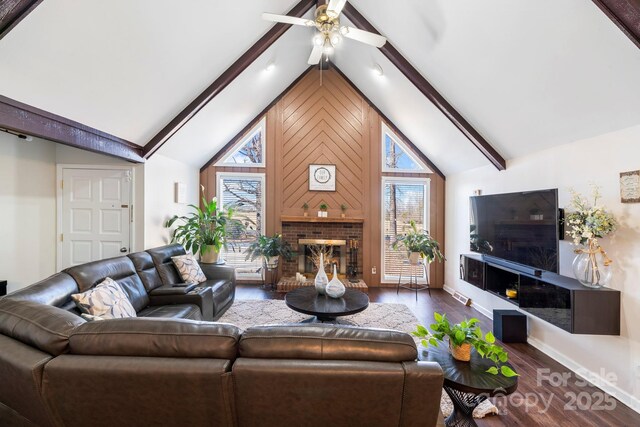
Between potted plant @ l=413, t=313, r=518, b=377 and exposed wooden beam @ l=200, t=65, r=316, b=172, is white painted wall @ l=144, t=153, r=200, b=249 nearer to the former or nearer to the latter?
exposed wooden beam @ l=200, t=65, r=316, b=172

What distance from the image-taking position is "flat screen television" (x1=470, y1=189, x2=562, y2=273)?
103 inches

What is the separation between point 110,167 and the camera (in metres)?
3.60

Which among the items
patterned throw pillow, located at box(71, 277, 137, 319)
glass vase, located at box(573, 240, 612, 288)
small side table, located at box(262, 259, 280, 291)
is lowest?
small side table, located at box(262, 259, 280, 291)

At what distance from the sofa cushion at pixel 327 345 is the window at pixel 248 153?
14.8 feet

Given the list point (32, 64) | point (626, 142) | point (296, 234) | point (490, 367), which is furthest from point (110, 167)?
point (626, 142)

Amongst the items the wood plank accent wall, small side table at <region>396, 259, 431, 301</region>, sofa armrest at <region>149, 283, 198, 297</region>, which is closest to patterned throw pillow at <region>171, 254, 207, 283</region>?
sofa armrest at <region>149, 283, 198, 297</region>

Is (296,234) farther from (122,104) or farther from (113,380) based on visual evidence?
(113,380)

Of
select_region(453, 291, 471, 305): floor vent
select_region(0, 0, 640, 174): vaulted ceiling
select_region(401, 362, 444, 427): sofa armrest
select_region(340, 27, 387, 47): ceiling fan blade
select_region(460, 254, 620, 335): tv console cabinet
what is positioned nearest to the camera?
select_region(401, 362, 444, 427): sofa armrest

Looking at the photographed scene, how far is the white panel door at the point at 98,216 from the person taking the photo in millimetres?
3609

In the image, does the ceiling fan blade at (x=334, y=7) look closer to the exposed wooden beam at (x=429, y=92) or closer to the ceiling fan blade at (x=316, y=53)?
the ceiling fan blade at (x=316, y=53)

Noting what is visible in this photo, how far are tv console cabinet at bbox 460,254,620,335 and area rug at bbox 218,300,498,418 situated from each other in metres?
1.23

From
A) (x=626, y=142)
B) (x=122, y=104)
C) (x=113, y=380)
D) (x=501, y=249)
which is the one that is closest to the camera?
(x=113, y=380)

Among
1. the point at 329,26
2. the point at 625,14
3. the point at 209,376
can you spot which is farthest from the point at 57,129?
the point at 625,14

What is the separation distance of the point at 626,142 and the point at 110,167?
548cm
